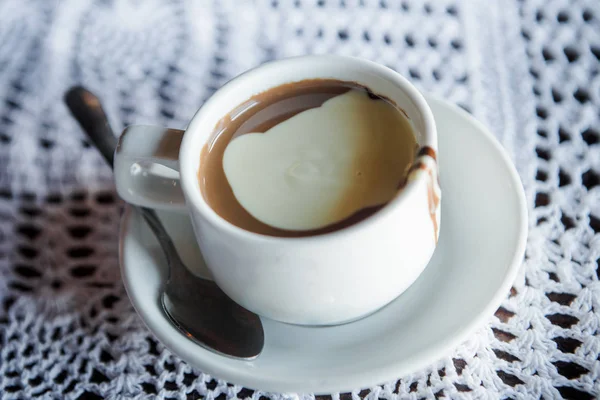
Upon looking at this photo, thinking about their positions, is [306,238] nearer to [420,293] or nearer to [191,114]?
[420,293]

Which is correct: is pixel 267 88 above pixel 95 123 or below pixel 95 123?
above

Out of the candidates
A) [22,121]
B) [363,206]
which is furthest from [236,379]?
[22,121]

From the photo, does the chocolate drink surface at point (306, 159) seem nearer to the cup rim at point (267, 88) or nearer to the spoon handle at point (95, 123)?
the cup rim at point (267, 88)

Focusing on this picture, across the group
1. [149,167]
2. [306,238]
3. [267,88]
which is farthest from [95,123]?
[306,238]

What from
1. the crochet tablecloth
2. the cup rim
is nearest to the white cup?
the cup rim

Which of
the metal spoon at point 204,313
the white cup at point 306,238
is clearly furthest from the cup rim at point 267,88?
the metal spoon at point 204,313

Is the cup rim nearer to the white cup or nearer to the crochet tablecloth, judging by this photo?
the white cup

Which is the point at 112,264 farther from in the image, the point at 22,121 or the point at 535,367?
the point at 535,367
